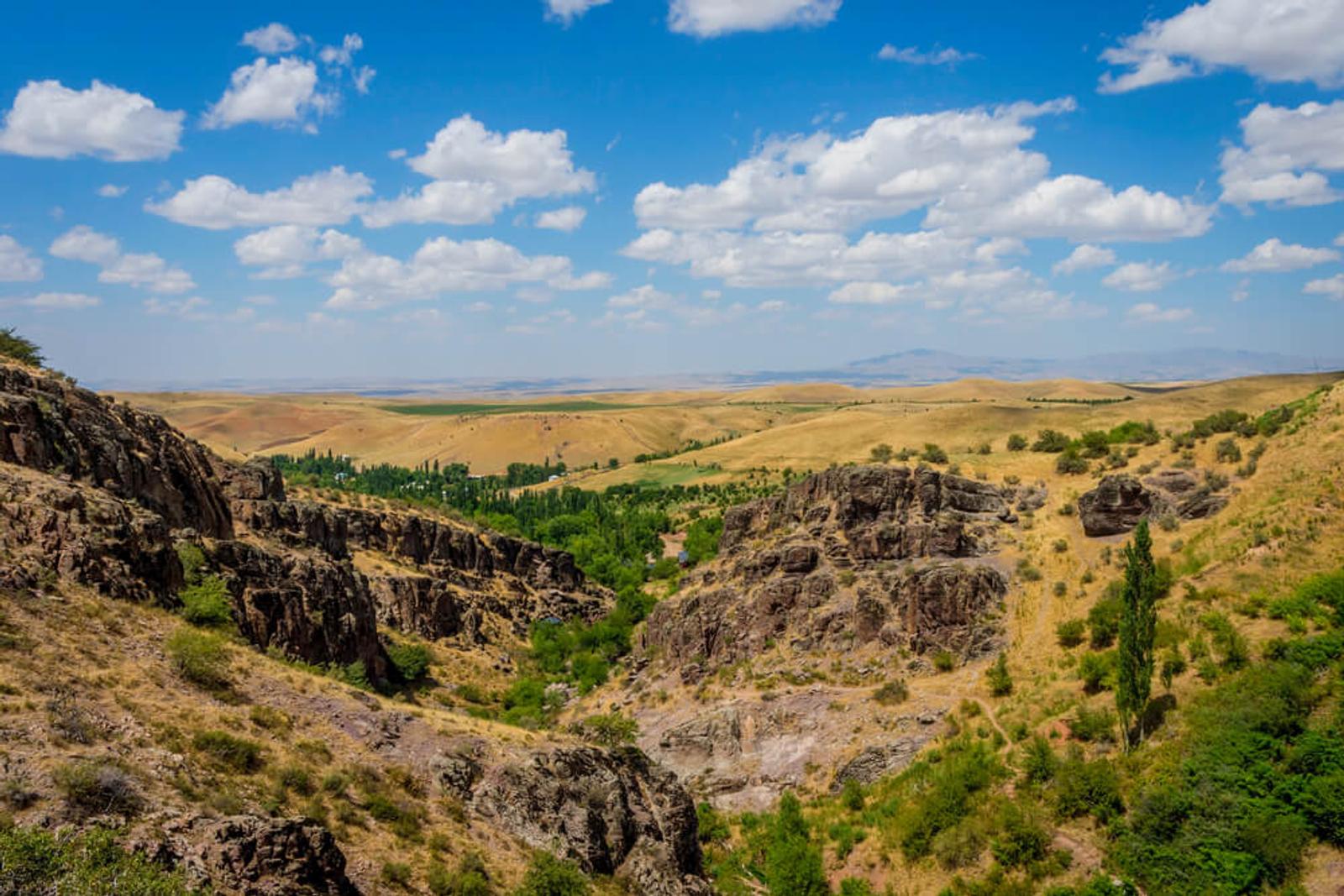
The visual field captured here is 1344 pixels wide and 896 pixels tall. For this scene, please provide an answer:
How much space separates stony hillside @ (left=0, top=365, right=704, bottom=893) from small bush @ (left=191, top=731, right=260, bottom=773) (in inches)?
1.8

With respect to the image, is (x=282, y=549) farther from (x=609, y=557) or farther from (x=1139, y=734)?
(x=609, y=557)

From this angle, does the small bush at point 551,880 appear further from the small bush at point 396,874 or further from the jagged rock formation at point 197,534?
the jagged rock formation at point 197,534

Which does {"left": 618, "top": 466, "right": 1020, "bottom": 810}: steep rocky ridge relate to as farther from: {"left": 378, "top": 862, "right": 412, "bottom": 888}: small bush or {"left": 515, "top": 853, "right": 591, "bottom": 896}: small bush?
{"left": 378, "top": 862, "right": 412, "bottom": 888}: small bush

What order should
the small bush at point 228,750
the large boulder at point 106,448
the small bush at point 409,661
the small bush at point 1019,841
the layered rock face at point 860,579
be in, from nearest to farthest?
1. the small bush at point 228,750
2. the small bush at point 1019,841
3. the large boulder at point 106,448
4. the layered rock face at point 860,579
5. the small bush at point 409,661

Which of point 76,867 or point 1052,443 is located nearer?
point 76,867

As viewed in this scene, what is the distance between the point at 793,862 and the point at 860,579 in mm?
18343

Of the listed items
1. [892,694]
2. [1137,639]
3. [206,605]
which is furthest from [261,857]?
[892,694]

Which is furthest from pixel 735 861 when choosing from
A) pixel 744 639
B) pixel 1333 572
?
pixel 1333 572

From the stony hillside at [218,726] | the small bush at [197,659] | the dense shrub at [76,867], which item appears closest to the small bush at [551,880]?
the stony hillside at [218,726]

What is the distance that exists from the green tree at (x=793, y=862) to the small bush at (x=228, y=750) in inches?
776

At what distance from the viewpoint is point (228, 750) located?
2073 cm

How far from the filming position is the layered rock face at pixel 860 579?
142 feet

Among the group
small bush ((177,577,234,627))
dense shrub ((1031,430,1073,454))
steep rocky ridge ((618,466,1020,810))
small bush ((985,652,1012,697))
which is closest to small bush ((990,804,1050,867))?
steep rocky ridge ((618,466,1020,810))

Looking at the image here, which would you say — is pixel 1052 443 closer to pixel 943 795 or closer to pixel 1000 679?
pixel 1000 679
